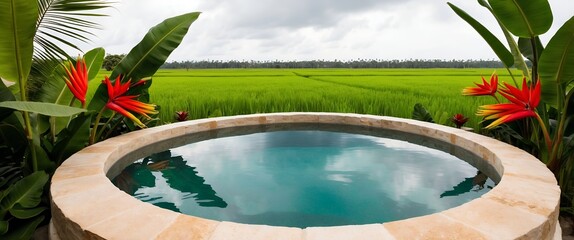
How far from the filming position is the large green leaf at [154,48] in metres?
3.63

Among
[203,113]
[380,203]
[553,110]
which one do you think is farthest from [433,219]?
[203,113]

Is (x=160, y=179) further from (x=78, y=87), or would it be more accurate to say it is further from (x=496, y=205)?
(x=496, y=205)

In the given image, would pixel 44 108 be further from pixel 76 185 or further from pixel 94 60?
pixel 94 60

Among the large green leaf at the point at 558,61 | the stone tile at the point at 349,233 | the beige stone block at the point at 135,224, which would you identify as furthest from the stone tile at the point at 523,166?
the beige stone block at the point at 135,224

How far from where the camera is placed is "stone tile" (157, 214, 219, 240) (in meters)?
1.62

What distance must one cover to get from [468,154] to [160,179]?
11.4ft

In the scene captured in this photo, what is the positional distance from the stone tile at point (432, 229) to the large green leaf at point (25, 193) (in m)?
2.21

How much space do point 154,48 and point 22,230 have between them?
6.97 feet

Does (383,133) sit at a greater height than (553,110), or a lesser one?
lesser

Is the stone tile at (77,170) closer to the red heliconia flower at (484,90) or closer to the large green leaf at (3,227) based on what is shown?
the large green leaf at (3,227)

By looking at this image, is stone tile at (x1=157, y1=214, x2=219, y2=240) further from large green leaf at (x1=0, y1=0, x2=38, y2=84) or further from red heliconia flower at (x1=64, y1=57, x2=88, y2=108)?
large green leaf at (x1=0, y1=0, x2=38, y2=84)

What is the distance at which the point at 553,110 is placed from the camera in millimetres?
3688

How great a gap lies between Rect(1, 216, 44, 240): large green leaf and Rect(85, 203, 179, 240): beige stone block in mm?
753

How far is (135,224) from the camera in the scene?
1741 mm
